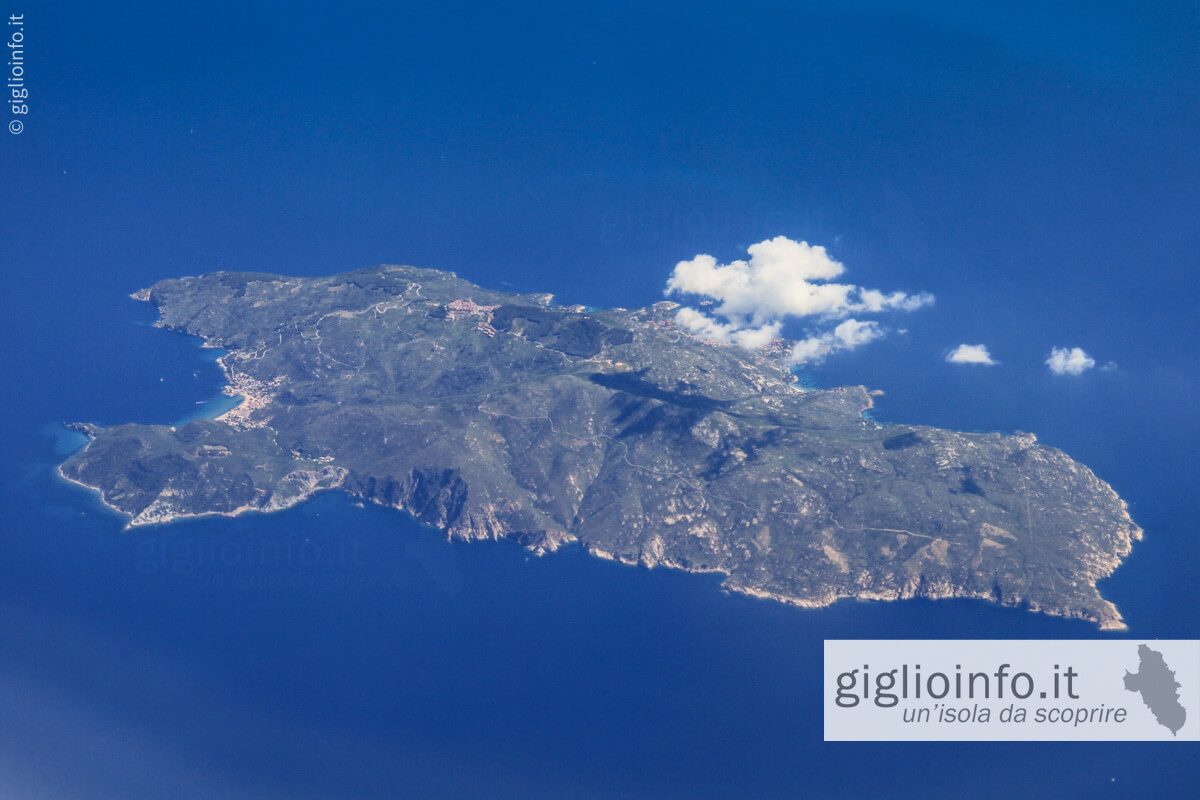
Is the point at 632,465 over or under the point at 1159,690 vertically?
over

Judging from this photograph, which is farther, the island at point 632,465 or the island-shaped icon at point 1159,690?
the island at point 632,465

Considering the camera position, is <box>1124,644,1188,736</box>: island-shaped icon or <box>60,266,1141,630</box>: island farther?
<box>60,266,1141,630</box>: island

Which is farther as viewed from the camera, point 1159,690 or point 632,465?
point 632,465

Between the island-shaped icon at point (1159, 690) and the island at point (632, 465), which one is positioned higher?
the island at point (632, 465)

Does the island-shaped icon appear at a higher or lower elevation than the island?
lower

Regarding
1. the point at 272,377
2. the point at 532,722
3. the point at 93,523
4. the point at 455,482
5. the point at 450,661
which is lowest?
the point at 532,722

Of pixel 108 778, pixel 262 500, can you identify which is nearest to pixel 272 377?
pixel 262 500

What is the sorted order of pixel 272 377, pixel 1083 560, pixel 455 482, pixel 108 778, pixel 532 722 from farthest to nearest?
pixel 272 377, pixel 455 482, pixel 1083 560, pixel 532 722, pixel 108 778

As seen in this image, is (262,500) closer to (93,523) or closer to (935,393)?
(93,523)
